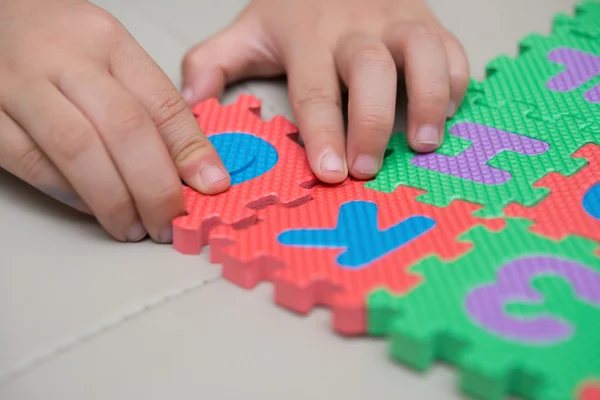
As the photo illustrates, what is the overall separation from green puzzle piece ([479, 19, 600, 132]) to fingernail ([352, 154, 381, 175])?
0.25 m

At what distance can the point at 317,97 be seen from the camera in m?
0.93

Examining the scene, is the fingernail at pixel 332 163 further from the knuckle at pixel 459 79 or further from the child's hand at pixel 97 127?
the knuckle at pixel 459 79

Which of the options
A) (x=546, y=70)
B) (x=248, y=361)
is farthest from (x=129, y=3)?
(x=248, y=361)

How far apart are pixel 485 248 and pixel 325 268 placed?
16 cm

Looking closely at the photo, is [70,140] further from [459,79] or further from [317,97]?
[459,79]

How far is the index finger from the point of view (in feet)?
2.73

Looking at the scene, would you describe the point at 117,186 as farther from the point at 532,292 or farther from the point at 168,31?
the point at 168,31

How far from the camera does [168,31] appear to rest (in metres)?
1.24

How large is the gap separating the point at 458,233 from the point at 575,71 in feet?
1.57

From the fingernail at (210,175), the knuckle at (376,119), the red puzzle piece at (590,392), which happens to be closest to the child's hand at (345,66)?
the knuckle at (376,119)

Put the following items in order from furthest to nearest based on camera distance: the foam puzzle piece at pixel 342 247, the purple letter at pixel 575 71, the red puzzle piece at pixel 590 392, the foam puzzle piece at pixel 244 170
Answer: the purple letter at pixel 575 71 → the foam puzzle piece at pixel 244 170 → the foam puzzle piece at pixel 342 247 → the red puzzle piece at pixel 590 392

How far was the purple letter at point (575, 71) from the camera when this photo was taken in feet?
3.32

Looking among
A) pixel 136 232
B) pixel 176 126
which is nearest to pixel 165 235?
pixel 136 232

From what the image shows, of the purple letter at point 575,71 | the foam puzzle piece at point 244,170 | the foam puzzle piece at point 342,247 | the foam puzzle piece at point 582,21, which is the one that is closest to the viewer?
the foam puzzle piece at point 342,247
